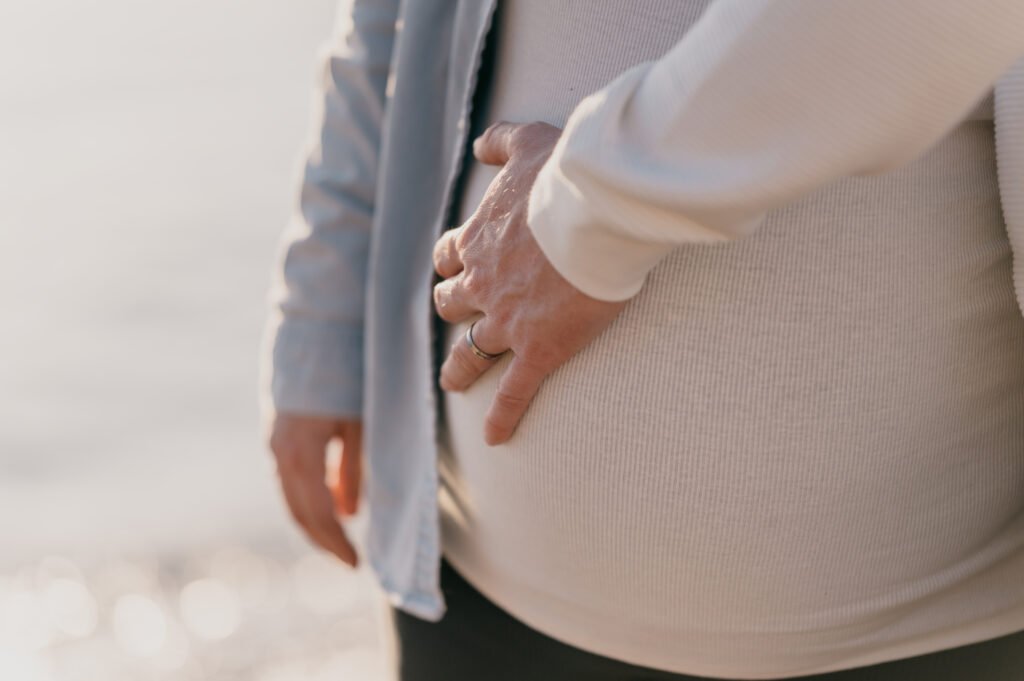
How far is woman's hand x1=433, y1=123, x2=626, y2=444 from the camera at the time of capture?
0.92m

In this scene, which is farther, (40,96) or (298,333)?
(40,96)

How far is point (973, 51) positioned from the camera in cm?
73

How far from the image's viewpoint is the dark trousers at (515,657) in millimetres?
1020

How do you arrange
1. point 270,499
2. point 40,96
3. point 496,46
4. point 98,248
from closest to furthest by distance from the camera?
1. point 496,46
2. point 270,499
3. point 98,248
4. point 40,96

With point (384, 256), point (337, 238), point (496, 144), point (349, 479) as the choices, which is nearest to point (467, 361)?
point (496, 144)

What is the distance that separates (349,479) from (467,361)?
505mm

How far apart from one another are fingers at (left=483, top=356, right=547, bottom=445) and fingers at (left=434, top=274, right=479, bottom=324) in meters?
0.08

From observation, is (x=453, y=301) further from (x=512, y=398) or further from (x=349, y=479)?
(x=349, y=479)

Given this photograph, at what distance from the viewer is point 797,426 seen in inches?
36.2

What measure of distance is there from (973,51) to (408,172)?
0.67 metres

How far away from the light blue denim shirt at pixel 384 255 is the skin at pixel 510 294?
12 cm

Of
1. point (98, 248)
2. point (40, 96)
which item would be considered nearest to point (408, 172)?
point (98, 248)

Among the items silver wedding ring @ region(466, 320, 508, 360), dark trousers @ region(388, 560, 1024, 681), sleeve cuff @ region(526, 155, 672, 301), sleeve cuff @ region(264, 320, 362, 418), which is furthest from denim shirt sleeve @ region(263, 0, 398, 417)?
sleeve cuff @ region(526, 155, 672, 301)

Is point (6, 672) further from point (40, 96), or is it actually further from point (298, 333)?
point (40, 96)
